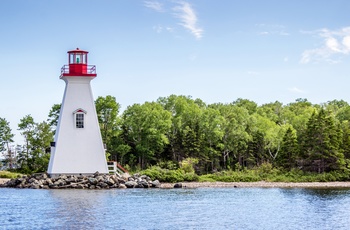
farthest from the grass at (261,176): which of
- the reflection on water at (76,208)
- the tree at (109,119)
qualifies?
the reflection on water at (76,208)

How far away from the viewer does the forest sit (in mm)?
61625

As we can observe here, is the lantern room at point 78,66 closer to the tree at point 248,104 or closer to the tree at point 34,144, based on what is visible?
the tree at point 34,144

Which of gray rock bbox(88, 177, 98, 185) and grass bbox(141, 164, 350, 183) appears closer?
gray rock bbox(88, 177, 98, 185)

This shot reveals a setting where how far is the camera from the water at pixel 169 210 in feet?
91.7

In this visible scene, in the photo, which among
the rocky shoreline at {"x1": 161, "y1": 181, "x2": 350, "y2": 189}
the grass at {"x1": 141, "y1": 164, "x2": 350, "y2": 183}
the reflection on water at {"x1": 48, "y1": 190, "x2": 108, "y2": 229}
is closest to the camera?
the reflection on water at {"x1": 48, "y1": 190, "x2": 108, "y2": 229}

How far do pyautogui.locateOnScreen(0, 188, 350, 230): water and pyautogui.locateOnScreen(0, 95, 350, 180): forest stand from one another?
15519mm

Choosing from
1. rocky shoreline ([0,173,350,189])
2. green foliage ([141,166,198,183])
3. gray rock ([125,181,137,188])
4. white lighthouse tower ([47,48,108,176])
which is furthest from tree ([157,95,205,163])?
white lighthouse tower ([47,48,108,176])

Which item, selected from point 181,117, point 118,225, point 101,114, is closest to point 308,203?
point 118,225

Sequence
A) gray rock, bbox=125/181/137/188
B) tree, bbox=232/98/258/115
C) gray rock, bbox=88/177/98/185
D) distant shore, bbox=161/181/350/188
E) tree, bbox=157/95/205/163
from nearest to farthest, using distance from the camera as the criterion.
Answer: gray rock, bbox=88/177/98/185 → gray rock, bbox=125/181/137/188 → distant shore, bbox=161/181/350/188 → tree, bbox=157/95/205/163 → tree, bbox=232/98/258/115

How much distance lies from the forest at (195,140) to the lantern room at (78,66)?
13.5 metres

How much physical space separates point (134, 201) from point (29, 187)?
553 inches

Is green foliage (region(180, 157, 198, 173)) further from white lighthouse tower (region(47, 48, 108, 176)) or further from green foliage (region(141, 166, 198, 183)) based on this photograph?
white lighthouse tower (region(47, 48, 108, 176))

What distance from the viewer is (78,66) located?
49062 millimetres

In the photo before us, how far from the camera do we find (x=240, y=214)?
32.4 m
